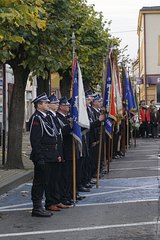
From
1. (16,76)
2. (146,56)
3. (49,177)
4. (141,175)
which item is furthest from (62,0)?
(146,56)

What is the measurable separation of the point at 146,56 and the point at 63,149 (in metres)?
38.9

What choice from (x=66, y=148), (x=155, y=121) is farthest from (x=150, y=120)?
(x=66, y=148)

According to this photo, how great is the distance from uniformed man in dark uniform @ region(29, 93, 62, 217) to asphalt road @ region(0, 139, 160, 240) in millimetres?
365

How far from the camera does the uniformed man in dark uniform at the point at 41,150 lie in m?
9.38

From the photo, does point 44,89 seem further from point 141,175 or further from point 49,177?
point 49,177

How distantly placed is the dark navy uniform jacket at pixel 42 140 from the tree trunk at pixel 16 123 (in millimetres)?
6110

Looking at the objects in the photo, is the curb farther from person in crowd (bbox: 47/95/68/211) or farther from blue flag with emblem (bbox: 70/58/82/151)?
blue flag with emblem (bbox: 70/58/82/151)

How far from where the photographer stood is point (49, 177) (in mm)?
10039

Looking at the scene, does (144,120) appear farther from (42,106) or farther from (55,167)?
(42,106)

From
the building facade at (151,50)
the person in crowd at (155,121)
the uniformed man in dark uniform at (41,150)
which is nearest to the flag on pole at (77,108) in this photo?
the uniformed man in dark uniform at (41,150)

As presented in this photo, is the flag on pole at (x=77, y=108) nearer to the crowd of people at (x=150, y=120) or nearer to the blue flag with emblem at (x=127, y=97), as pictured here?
the blue flag with emblem at (x=127, y=97)

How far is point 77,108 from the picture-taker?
10680 mm

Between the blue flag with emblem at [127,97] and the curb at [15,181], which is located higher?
the blue flag with emblem at [127,97]

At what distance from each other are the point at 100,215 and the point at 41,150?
4.71 feet
